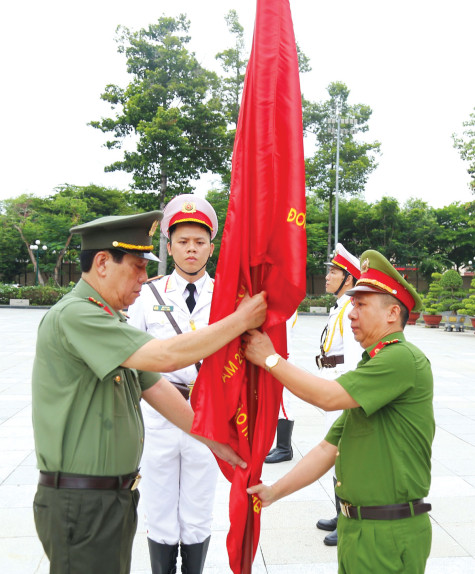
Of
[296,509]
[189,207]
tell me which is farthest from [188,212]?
[296,509]

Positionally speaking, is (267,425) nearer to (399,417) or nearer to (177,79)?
(399,417)

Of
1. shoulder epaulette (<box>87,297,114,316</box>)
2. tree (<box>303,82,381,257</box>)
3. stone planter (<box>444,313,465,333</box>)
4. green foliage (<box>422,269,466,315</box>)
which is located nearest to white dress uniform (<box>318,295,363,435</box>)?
shoulder epaulette (<box>87,297,114,316</box>)

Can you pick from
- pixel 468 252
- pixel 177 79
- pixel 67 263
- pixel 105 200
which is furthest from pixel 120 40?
pixel 468 252

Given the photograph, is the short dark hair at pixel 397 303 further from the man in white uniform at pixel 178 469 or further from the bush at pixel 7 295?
the bush at pixel 7 295

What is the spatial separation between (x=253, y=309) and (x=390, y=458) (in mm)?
722

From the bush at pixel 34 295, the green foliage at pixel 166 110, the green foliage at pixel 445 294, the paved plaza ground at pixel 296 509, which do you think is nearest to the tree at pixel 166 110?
the green foliage at pixel 166 110

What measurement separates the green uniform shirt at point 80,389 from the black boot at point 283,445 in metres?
3.38

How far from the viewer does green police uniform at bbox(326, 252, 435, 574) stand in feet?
6.00

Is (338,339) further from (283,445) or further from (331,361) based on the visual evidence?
(283,445)

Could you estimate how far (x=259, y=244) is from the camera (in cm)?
172

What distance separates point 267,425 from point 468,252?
39.1 m

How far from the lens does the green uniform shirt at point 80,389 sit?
178 cm

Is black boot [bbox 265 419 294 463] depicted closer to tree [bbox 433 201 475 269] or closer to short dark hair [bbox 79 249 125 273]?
short dark hair [bbox 79 249 125 273]

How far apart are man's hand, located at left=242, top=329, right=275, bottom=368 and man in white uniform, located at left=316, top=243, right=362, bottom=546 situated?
1.88 metres
